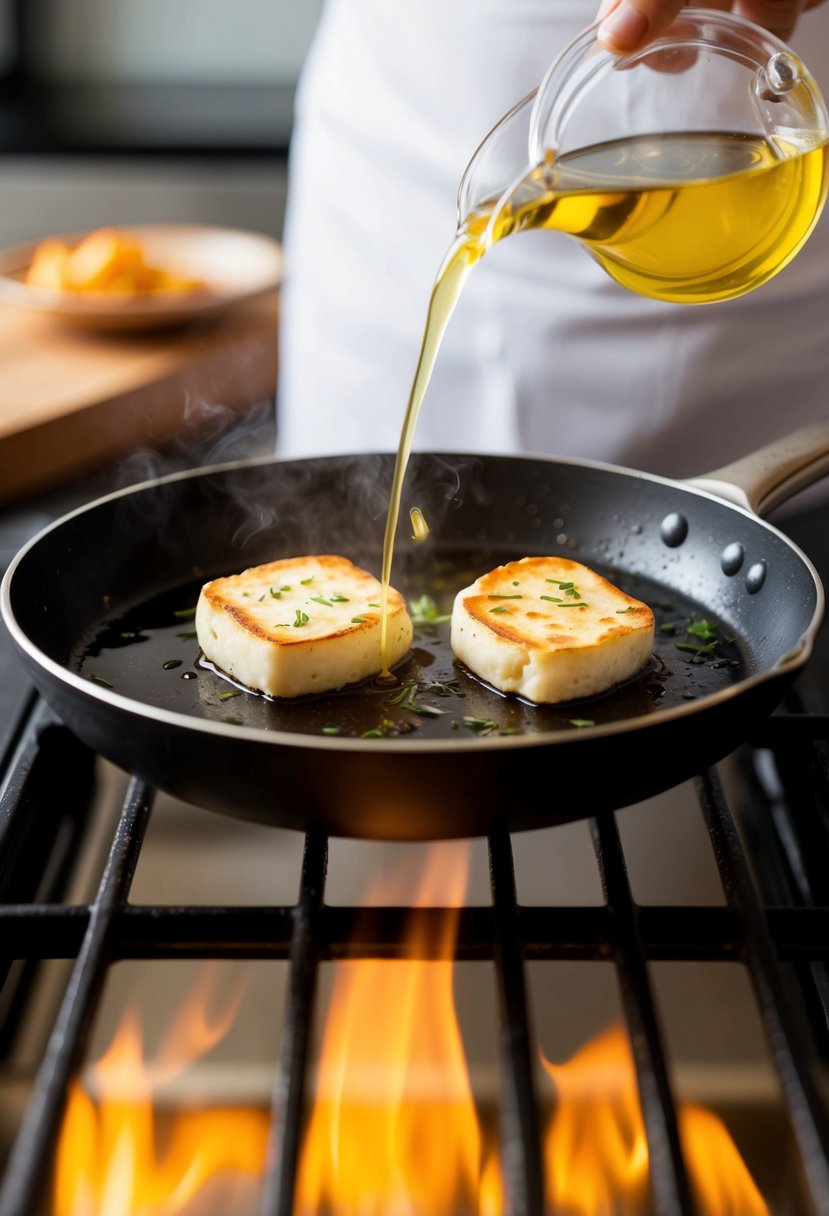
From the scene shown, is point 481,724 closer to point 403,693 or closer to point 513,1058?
point 403,693

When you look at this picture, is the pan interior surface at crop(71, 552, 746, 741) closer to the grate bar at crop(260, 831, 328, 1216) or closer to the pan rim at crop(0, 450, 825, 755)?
the pan rim at crop(0, 450, 825, 755)

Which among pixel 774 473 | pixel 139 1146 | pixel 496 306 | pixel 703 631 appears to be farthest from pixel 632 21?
pixel 139 1146

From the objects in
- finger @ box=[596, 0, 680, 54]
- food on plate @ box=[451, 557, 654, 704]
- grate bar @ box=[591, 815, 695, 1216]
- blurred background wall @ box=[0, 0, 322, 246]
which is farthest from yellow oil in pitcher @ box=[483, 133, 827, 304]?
blurred background wall @ box=[0, 0, 322, 246]

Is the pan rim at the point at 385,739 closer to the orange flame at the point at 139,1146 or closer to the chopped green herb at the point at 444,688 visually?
the chopped green herb at the point at 444,688

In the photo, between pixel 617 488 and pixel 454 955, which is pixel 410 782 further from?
pixel 617 488

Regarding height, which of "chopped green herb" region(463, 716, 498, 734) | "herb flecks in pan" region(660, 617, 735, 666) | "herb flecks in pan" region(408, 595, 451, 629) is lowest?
"herb flecks in pan" region(408, 595, 451, 629)

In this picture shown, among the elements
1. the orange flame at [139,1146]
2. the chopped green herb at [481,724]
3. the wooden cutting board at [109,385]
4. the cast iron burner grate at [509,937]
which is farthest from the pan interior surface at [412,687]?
the wooden cutting board at [109,385]

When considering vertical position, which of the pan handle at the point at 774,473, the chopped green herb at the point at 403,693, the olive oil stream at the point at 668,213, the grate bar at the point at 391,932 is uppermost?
the olive oil stream at the point at 668,213
